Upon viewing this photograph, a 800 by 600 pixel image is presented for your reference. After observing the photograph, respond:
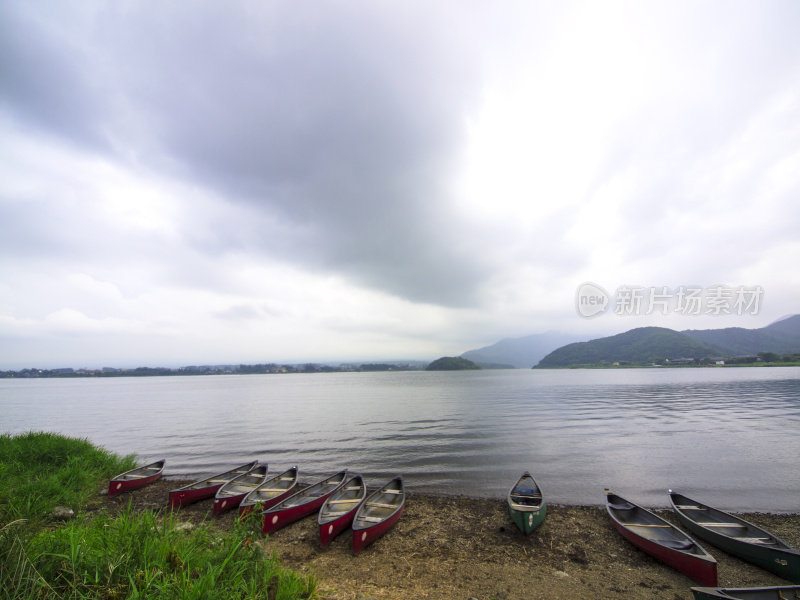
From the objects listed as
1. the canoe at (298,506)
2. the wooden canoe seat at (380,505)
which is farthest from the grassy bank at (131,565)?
the wooden canoe seat at (380,505)

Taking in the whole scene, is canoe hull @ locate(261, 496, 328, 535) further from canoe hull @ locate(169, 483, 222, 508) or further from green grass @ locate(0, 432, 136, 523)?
green grass @ locate(0, 432, 136, 523)

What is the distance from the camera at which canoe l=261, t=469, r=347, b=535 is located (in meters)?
13.4

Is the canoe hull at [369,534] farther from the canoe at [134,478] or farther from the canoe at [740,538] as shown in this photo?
the canoe at [134,478]

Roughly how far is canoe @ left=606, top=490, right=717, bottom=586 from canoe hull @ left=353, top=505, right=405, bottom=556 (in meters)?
8.81

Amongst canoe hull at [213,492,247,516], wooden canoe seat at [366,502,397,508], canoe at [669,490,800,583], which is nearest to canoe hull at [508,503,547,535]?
wooden canoe seat at [366,502,397,508]

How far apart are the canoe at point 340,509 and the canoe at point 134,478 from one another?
11.1 m

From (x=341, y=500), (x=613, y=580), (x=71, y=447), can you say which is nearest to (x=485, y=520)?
(x=613, y=580)

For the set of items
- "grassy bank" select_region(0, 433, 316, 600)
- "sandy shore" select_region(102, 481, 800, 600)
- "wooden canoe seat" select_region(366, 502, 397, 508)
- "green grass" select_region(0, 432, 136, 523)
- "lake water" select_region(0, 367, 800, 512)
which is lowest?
"lake water" select_region(0, 367, 800, 512)

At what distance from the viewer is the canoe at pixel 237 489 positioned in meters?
15.4

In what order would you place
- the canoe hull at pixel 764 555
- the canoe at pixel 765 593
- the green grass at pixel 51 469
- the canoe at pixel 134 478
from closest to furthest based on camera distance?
the canoe at pixel 765 593
the canoe hull at pixel 764 555
the green grass at pixel 51 469
the canoe at pixel 134 478

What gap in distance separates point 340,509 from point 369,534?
2.47 m

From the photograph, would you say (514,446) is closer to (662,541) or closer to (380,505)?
(662,541)

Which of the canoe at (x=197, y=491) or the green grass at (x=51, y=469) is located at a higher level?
the green grass at (x=51, y=469)

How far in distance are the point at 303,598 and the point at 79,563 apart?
3930 millimetres
